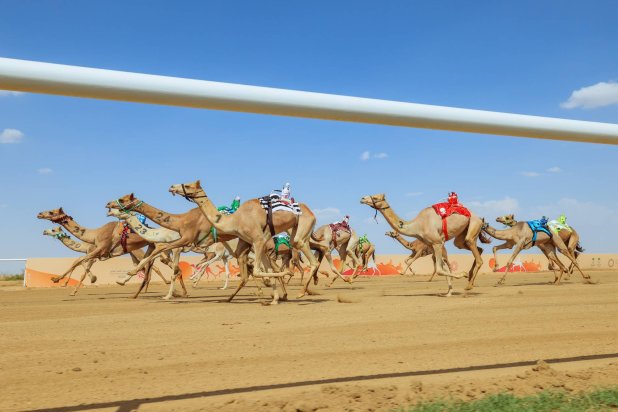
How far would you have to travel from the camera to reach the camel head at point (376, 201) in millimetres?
15266

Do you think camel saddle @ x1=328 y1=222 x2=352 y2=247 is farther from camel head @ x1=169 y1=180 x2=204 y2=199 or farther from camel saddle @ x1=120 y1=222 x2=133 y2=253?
camel head @ x1=169 y1=180 x2=204 y2=199

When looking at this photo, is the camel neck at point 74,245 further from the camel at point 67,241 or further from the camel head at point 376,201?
the camel head at point 376,201

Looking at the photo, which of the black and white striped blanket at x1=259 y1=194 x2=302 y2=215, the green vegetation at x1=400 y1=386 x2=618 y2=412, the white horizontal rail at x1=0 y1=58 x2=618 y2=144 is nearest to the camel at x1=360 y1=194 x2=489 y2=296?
the black and white striped blanket at x1=259 y1=194 x2=302 y2=215

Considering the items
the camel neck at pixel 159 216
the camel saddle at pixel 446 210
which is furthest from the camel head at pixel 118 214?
the camel saddle at pixel 446 210

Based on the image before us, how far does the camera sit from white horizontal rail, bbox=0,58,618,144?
2.75m

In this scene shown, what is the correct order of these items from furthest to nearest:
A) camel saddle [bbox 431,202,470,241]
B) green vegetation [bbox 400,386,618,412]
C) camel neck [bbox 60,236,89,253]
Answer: camel neck [bbox 60,236,89,253], camel saddle [bbox 431,202,470,241], green vegetation [bbox 400,386,618,412]

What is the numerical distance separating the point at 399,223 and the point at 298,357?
1008cm

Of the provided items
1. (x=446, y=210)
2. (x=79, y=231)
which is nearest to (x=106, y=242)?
(x=79, y=231)

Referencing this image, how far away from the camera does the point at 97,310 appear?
36.9 feet

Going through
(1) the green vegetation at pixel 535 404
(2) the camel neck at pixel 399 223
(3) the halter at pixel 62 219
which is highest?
(2) the camel neck at pixel 399 223

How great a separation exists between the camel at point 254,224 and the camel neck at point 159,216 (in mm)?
1334

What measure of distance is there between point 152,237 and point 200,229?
→ 273cm

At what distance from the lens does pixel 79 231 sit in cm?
1981

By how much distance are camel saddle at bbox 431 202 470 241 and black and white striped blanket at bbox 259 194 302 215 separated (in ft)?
13.1
